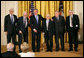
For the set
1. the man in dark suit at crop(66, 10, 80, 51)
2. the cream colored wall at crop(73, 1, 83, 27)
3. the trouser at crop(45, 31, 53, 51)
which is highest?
the cream colored wall at crop(73, 1, 83, 27)

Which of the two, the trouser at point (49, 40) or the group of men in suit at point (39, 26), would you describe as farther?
the trouser at point (49, 40)

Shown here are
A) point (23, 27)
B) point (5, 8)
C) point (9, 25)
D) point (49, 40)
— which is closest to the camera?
point (23, 27)

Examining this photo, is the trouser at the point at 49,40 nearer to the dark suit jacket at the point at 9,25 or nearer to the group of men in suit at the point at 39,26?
the group of men in suit at the point at 39,26

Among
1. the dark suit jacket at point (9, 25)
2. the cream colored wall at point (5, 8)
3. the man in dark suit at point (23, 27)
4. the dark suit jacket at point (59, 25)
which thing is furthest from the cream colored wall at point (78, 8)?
the dark suit jacket at point (9, 25)

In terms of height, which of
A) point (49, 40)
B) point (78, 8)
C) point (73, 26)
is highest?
point (78, 8)

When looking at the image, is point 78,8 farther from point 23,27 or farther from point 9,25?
point 9,25

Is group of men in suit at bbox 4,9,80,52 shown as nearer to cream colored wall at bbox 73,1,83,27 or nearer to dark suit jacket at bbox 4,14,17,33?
dark suit jacket at bbox 4,14,17,33

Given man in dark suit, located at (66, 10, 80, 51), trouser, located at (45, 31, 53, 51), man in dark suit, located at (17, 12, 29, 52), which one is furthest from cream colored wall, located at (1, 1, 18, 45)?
man in dark suit, located at (66, 10, 80, 51)

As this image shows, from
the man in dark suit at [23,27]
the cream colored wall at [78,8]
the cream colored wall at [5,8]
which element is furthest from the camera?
the cream colored wall at [78,8]

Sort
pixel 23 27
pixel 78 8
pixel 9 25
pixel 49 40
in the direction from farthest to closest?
1. pixel 78 8
2. pixel 49 40
3. pixel 9 25
4. pixel 23 27

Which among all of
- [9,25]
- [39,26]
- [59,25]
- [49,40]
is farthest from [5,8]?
[59,25]

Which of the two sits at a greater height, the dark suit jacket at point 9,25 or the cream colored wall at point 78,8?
the cream colored wall at point 78,8

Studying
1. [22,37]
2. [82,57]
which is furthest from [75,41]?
[22,37]

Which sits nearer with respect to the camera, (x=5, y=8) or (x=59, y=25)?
(x=59, y=25)
